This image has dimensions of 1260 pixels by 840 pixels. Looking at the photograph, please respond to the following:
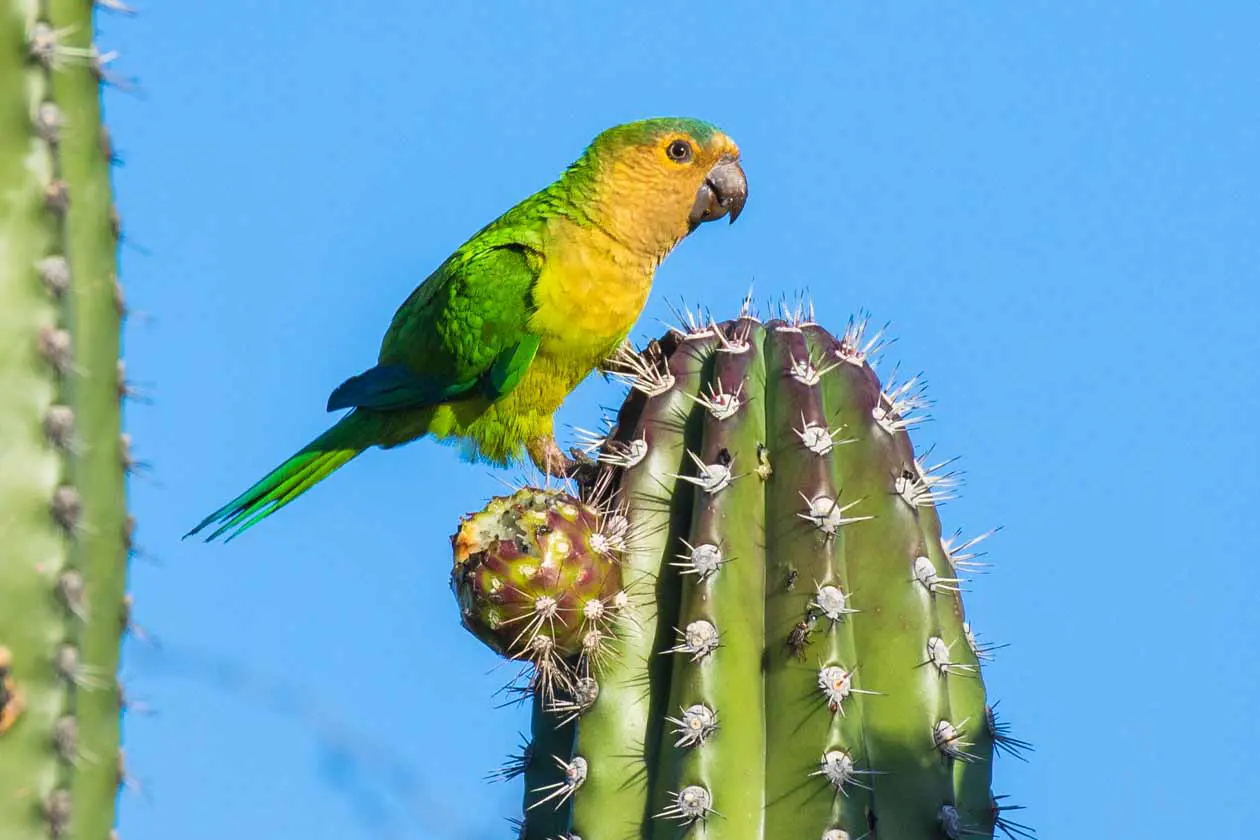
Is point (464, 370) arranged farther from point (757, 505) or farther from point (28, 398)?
point (28, 398)

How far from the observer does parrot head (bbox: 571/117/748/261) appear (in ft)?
21.3

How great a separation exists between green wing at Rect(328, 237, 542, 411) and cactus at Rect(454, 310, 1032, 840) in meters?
2.59

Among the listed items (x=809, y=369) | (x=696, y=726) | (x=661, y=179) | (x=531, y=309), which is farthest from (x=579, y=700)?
(x=661, y=179)

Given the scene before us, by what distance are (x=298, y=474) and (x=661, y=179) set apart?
2154 millimetres

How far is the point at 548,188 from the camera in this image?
22.2 ft

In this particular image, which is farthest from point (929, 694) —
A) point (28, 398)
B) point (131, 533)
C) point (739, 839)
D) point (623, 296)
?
point (623, 296)

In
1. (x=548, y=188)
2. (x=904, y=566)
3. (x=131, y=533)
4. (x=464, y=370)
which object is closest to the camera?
(x=131, y=533)

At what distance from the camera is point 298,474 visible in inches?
255

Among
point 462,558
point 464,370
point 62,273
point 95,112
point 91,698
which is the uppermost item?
point 464,370

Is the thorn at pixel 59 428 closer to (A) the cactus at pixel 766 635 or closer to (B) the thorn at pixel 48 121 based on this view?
(B) the thorn at pixel 48 121

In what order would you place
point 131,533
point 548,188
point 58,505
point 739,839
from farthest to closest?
point 548,188 < point 739,839 < point 131,533 < point 58,505

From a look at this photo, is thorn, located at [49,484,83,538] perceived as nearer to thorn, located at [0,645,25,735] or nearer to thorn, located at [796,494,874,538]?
thorn, located at [0,645,25,735]

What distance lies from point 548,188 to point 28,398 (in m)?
5.00

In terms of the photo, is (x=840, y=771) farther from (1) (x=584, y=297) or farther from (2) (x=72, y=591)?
(1) (x=584, y=297)
